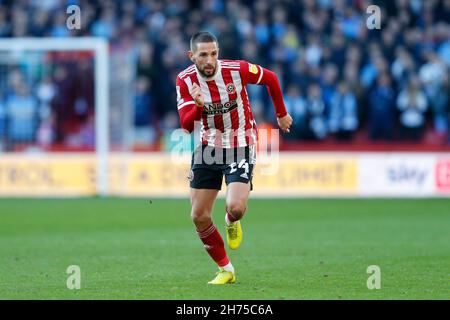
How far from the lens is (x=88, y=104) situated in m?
23.0

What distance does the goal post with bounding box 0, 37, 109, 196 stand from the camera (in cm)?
2170

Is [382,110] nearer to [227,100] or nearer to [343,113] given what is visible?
[343,113]

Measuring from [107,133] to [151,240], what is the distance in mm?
8688

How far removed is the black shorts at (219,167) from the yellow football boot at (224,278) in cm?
79

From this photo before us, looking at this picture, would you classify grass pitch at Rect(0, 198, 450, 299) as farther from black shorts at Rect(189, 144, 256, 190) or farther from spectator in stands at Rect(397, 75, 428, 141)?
spectator in stands at Rect(397, 75, 428, 141)

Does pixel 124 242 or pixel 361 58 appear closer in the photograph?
pixel 124 242

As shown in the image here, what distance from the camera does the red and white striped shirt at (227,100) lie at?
9.70 metres

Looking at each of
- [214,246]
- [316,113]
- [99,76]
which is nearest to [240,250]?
[214,246]

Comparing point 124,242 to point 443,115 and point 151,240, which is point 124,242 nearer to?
point 151,240

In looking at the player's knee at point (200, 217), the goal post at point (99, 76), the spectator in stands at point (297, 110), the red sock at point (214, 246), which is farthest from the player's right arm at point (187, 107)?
the goal post at point (99, 76)

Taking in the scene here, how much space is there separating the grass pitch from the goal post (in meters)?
1.38

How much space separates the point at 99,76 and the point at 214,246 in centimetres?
1311

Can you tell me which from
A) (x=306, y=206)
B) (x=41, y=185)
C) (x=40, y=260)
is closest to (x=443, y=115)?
(x=306, y=206)

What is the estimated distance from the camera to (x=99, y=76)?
22266 mm
